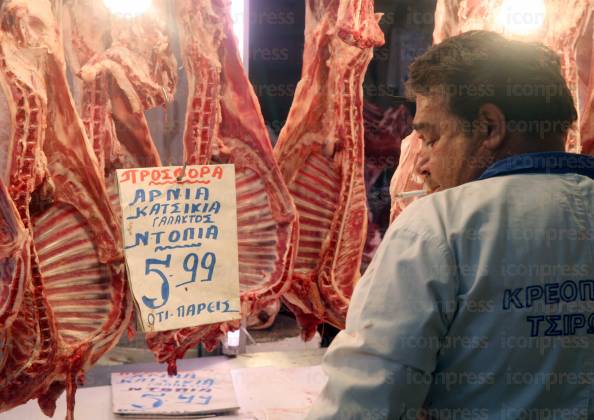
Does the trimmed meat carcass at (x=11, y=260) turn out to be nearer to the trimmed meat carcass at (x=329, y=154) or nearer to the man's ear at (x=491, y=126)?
the trimmed meat carcass at (x=329, y=154)

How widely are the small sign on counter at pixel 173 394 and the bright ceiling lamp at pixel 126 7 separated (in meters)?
1.38

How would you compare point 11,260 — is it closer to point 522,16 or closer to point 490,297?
point 490,297

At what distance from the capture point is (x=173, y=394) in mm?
2914

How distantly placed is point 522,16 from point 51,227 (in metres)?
1.87

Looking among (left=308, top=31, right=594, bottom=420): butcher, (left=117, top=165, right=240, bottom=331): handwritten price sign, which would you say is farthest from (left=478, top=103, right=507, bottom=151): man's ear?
(left=117, top=165, right=240, bottom=331): handwritten price sign

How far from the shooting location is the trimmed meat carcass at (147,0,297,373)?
8.39 ft

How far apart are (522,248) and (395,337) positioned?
11.9 inches

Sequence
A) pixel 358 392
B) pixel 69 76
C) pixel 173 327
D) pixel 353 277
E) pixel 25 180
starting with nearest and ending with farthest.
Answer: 1. pixel 358 392
2. pixel 25 180
3. pixel 173 327
4. pixel 69 76
5. pixel 353 277

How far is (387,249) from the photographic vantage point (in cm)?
147

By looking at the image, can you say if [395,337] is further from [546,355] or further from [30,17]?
[30,17]

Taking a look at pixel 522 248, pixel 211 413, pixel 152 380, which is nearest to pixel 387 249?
pixel 522 248

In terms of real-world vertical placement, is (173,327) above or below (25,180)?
below

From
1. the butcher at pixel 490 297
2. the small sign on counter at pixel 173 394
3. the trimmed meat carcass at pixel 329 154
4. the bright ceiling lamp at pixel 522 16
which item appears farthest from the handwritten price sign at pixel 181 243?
the bright ceiling lamp at pixel 522 16

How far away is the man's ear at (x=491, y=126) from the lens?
1.57 m
